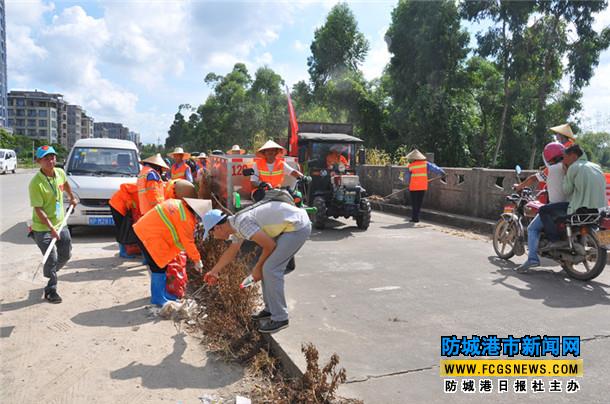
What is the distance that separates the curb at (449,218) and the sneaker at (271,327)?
7.40m

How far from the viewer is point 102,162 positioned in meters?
10.2

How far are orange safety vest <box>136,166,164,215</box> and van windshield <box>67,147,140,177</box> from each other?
A: 3.88 m

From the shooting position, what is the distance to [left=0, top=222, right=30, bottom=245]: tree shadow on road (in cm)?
871

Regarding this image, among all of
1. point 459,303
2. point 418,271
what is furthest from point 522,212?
point 459,303

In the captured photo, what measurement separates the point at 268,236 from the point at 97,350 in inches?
71.0

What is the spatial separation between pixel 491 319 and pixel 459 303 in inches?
22.4

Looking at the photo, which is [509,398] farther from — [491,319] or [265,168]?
[265,168]

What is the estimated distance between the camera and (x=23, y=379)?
355cm

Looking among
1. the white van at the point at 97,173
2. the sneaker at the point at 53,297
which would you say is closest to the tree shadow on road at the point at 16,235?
the white van at the point at 97,173

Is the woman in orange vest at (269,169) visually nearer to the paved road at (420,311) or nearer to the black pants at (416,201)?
the paved road at (420,311)

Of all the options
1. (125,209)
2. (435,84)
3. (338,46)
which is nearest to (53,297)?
(125,209)

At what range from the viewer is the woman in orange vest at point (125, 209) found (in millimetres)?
6664

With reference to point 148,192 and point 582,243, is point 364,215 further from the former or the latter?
point 148,192

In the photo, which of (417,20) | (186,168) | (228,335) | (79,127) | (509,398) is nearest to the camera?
(509,398)
